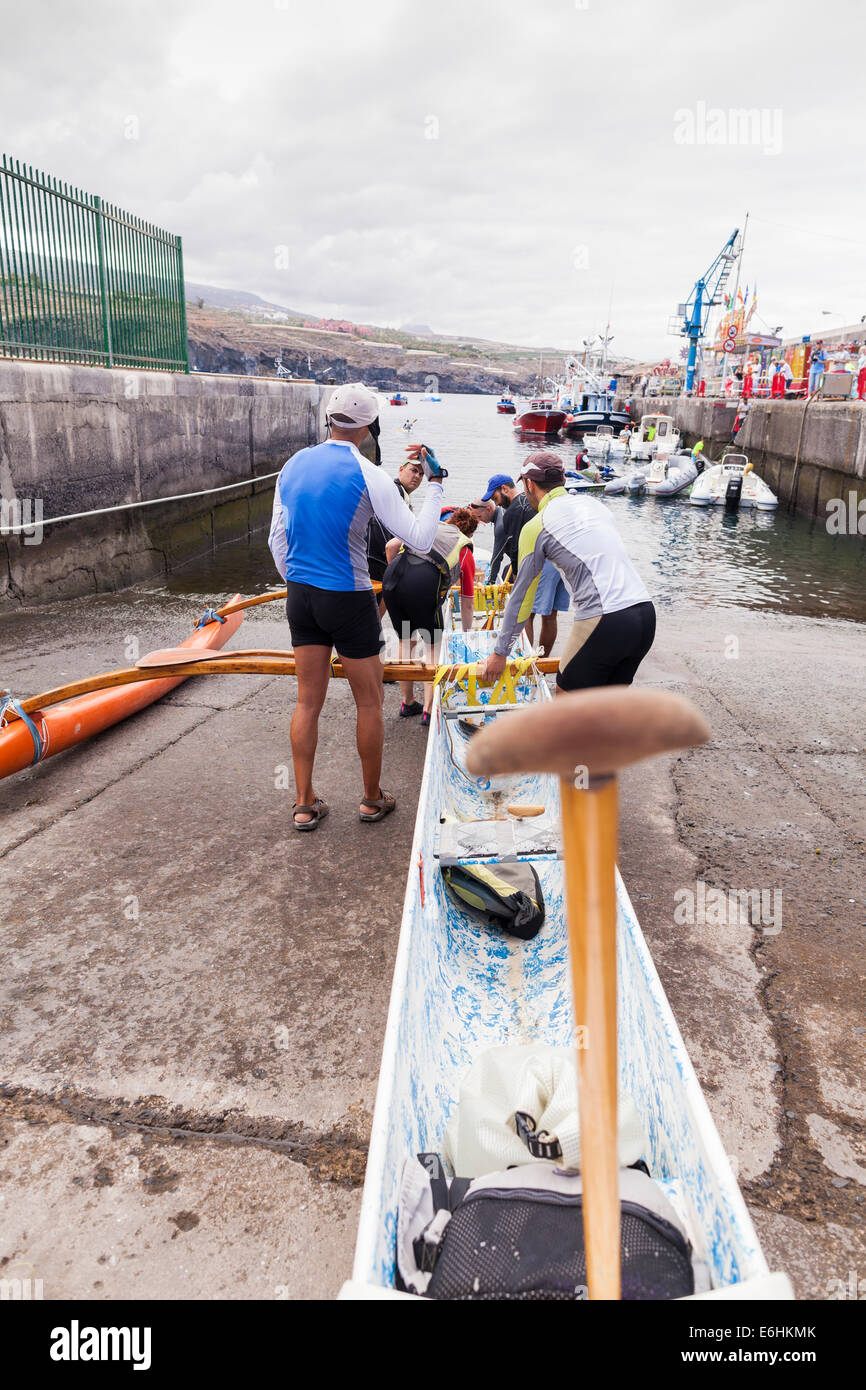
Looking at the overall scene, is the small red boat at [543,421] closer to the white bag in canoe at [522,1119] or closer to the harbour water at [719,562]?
the harbour water at [719,562]

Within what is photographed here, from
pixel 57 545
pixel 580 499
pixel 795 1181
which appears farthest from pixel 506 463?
pixel 795 1181

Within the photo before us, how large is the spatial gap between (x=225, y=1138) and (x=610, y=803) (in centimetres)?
212

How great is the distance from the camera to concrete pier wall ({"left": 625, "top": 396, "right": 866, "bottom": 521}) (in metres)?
22.1

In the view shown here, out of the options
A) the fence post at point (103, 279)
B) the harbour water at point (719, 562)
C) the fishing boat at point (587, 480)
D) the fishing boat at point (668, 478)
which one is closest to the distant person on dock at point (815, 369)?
the fishing boat at point (668, 478)

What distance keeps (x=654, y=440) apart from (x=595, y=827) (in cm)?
4315

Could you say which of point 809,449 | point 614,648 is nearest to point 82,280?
point 614,648

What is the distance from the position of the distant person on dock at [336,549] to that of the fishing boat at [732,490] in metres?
25.3

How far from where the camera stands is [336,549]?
4.09 meters

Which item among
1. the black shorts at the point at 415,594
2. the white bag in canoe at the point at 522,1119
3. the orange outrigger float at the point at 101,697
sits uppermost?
the black shorts at the point at 415,594

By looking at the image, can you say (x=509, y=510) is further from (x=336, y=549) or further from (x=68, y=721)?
(x=68, y=721)

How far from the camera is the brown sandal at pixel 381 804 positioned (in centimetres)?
476

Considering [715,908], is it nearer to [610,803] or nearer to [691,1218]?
[691,1218]

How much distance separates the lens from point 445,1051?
2639 millimetres

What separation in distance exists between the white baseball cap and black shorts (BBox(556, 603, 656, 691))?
5.58 feet
